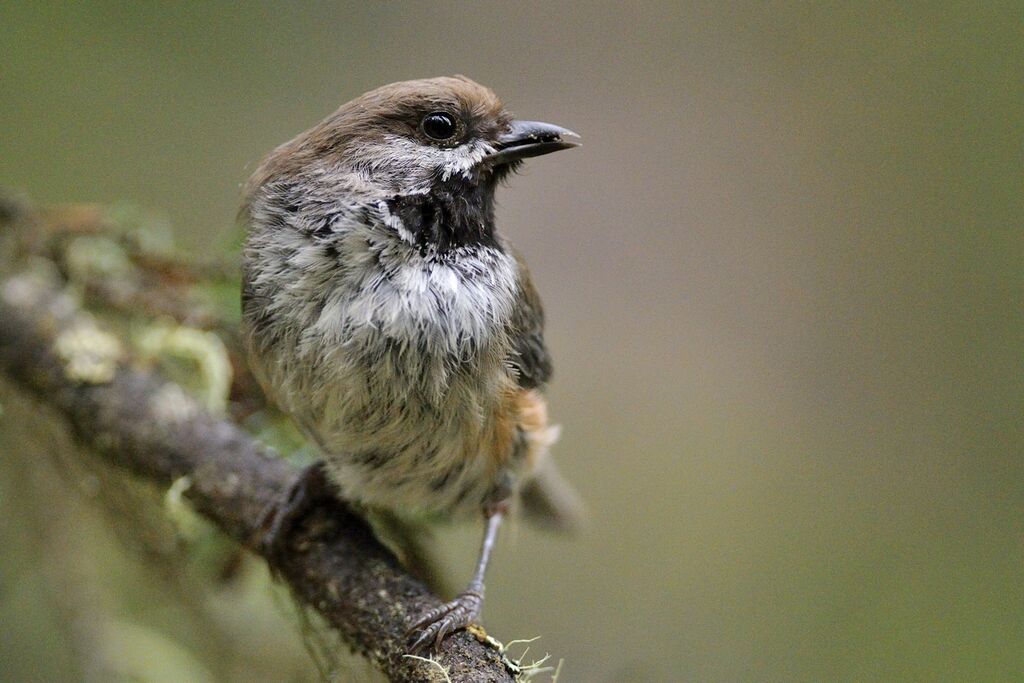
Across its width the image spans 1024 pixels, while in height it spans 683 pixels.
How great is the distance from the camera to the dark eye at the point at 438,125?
105 inches

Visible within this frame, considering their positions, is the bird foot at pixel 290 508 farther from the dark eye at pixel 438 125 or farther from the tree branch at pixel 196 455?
the dark eye at pixel 438 125

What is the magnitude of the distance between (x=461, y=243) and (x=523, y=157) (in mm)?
377

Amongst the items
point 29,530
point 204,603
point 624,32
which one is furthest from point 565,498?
point 624,32

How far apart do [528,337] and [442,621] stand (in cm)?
95

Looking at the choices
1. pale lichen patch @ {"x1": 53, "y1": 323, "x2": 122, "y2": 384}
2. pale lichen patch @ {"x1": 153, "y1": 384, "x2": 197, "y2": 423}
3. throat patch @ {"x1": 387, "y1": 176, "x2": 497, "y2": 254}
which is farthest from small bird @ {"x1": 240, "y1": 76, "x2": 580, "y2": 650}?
pale lichen patch @ {"x1": 53, "y1": 323, "x2": 122, "y2": 384}

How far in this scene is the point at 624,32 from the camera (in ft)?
24.2

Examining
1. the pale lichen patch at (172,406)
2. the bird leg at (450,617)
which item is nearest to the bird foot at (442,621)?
the bird leg at (450,617)

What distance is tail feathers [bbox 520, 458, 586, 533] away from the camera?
3.73 metres

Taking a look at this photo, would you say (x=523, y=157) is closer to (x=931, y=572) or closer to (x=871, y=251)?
(x=931, y=572)

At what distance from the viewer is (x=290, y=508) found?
2.83 m

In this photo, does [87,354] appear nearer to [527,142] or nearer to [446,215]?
[446,215]

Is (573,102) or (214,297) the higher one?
(573,102)

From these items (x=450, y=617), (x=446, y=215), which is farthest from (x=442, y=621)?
(x=446, y=215)

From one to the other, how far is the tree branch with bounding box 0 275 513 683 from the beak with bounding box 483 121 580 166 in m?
1.25
